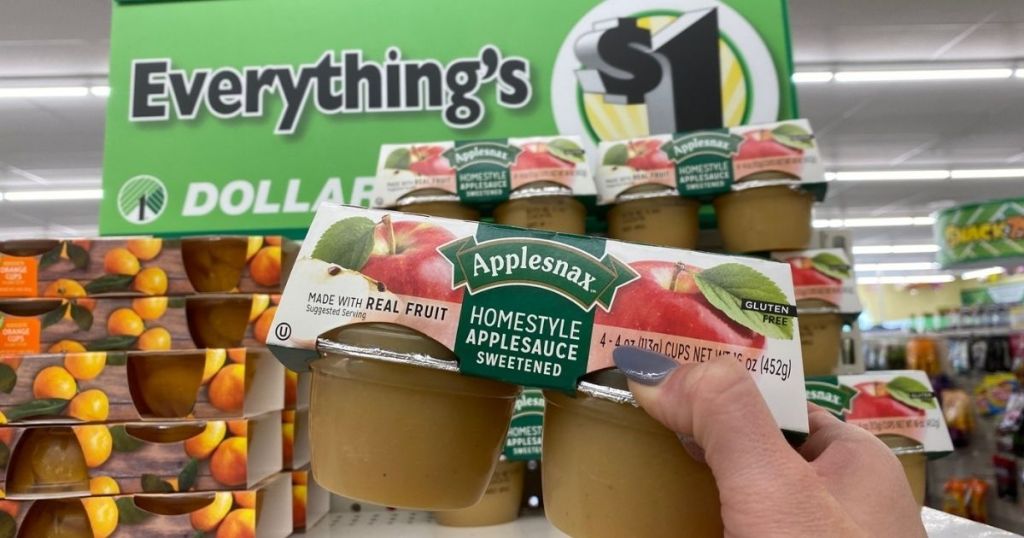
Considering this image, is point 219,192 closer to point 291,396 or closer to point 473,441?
point 291,396

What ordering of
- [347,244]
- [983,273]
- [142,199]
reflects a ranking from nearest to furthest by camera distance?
[347,244]
[142,199]
[983,273]

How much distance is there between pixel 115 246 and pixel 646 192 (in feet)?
3.76

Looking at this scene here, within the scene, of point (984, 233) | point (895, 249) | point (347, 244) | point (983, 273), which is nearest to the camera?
point (347, 244)

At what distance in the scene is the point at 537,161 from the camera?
4.67 ft

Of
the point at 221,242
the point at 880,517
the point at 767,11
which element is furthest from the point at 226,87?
the point at 880,517

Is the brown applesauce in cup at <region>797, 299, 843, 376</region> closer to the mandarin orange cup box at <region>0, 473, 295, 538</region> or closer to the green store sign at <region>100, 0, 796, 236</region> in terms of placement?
the green store sign at <region>100, 0, 796, 236</region>

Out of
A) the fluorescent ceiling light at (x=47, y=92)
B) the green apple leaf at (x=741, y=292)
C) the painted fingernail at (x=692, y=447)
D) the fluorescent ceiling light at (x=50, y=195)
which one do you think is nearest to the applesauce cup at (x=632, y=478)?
the painted fingernail at (x=692, y=447)

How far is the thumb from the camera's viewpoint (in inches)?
21.3

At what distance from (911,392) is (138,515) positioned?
1548mm

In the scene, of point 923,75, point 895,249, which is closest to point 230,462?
point 923,75

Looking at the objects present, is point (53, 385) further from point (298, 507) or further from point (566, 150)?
point (566, 150)

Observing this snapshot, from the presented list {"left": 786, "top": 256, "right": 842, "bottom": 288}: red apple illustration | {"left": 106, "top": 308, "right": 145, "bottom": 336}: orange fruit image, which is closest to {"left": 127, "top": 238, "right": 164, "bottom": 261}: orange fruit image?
{"left": 106, "top": 308, "right": 145, "bottom": 336}: orange fruit image

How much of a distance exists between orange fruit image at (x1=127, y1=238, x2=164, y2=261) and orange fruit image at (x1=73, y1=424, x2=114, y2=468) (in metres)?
0.35

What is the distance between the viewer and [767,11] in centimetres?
193
